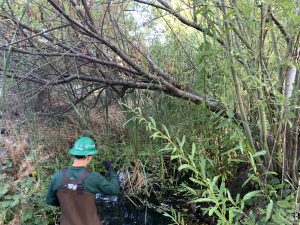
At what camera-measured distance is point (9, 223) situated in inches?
131

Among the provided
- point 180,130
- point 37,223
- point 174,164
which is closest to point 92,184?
point 37,223

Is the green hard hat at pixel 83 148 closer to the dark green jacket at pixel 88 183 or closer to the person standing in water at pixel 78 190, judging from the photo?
the person standing in water at pixel 78 190

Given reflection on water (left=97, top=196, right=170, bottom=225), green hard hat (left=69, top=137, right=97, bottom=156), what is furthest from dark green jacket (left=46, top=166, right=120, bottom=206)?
reflection on water (left=97, top=196, right=170, bottom=225)

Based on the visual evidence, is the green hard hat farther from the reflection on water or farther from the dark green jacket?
the reflection on water

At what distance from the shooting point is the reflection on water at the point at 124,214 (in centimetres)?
392

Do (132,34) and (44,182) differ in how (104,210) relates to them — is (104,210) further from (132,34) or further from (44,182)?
(132,34)

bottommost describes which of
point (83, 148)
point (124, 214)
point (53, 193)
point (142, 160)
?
point (124, 214)

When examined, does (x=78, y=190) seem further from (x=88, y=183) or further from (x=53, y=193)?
(x=53, y=193)

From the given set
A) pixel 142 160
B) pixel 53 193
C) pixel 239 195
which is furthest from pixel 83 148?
pixel 142 160

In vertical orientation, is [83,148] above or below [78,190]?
above

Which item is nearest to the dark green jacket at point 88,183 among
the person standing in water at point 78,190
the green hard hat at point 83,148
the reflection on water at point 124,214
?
the person standing in water at point 78,190

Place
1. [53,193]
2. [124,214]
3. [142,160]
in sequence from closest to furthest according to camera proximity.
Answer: [53,193]
[124,214]
[142,160]

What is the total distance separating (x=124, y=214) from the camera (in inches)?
161

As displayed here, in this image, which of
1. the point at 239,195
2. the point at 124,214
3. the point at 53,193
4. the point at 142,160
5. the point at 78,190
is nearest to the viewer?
the point at 239,195
